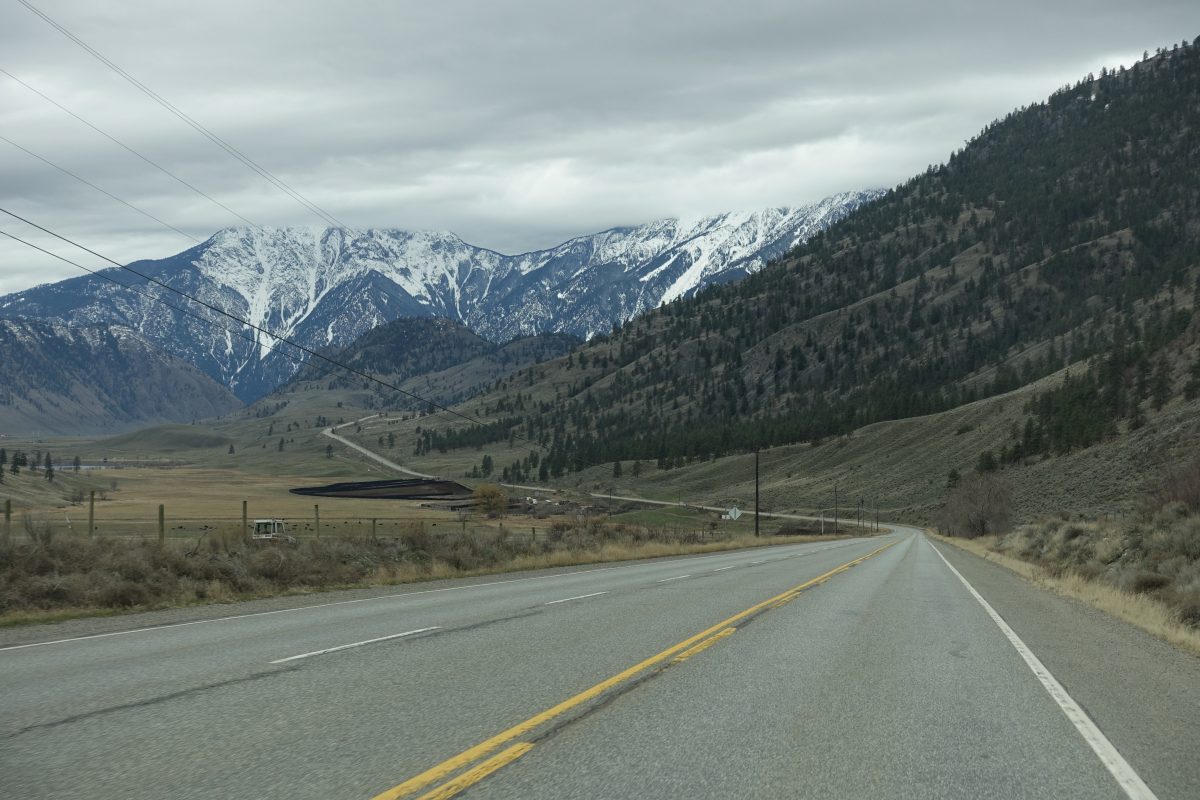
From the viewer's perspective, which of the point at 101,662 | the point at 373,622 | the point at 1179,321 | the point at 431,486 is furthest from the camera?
the point at 431,486

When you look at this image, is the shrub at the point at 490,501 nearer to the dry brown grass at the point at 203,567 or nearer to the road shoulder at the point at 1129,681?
the dry brown grass at the point at 203,567

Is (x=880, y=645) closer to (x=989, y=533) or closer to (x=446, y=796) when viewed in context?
(x=446, y=796)

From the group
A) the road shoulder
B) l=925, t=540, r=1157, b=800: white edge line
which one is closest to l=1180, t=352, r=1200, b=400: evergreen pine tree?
the road shoulder

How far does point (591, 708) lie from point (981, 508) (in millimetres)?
91267

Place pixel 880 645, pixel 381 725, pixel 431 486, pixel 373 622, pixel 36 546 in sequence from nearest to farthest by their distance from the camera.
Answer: pixel 381 725 < pixel 880 645 < pixel 373 622 < pixel 36 546 < pixel 431 486

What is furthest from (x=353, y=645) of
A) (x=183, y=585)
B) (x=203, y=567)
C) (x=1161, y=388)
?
(x=1161, y=388)

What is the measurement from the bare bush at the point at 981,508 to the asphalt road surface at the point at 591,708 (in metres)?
78.0

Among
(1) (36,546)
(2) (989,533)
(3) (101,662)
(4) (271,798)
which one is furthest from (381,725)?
(2) (989,533)

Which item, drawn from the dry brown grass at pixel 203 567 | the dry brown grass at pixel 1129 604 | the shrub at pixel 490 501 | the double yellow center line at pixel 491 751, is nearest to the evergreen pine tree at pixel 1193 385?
the shrub at pixel 490 501

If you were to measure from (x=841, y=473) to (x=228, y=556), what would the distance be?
6236 inches

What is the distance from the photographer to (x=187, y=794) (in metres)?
5.78

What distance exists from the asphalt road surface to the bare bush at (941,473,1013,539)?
3071 inches

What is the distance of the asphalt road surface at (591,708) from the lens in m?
6.27

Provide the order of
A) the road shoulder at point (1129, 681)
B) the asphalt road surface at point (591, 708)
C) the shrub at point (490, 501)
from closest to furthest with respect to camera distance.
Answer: the asphalt road surface at point (591, 708), the road shoulder at point (1129, 681), the shrub at point (490, 501)
